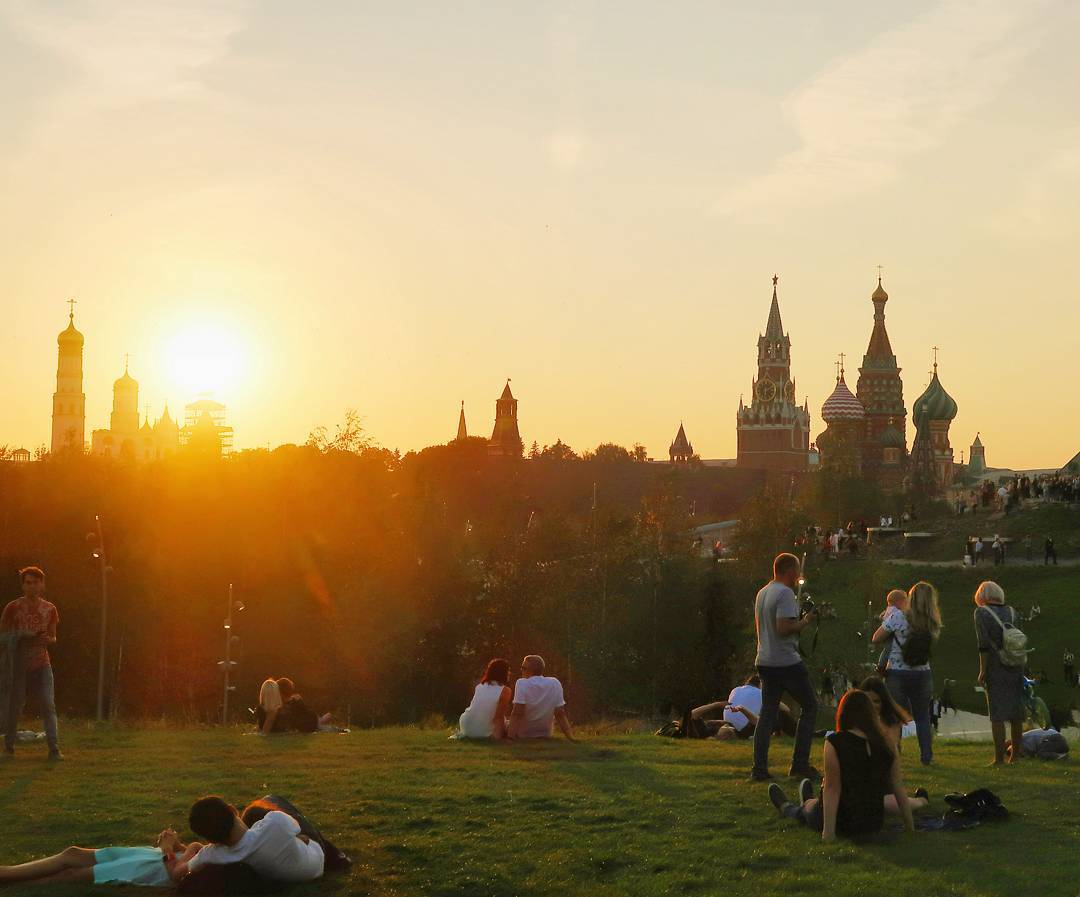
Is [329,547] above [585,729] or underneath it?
above

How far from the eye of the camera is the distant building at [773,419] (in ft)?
592

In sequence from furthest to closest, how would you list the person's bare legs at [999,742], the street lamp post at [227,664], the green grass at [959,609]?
the green grass at [959,609], the street lamp post at [227,664], the person's bare legs at [999,742]

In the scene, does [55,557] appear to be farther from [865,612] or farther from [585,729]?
[585,729]

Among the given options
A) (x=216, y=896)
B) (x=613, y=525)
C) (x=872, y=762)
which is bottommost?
(x=216, y=896)

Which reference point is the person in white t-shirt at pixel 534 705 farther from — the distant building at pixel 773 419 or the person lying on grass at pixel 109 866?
the distant building at pixel 773 419

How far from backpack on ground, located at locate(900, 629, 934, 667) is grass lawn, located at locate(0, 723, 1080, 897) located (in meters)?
0.85

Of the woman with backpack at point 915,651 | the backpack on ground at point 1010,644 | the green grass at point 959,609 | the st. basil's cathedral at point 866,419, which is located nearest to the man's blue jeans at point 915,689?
the woman with backpack at point 915,651

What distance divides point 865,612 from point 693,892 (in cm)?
4689

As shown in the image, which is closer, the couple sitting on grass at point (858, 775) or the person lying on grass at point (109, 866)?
the person lying on grass at point (109, 866)

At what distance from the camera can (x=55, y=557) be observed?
49.8 meters

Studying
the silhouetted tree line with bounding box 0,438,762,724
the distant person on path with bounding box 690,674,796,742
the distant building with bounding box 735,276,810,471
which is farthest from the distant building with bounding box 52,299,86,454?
the distant person on path with bounding box 690,674,796,742

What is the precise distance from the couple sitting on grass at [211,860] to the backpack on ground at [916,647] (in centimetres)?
615

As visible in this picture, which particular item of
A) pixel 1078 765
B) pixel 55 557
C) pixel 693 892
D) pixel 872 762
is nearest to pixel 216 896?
pixel 693 892

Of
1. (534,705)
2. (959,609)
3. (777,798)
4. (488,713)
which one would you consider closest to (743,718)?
(534,705)
